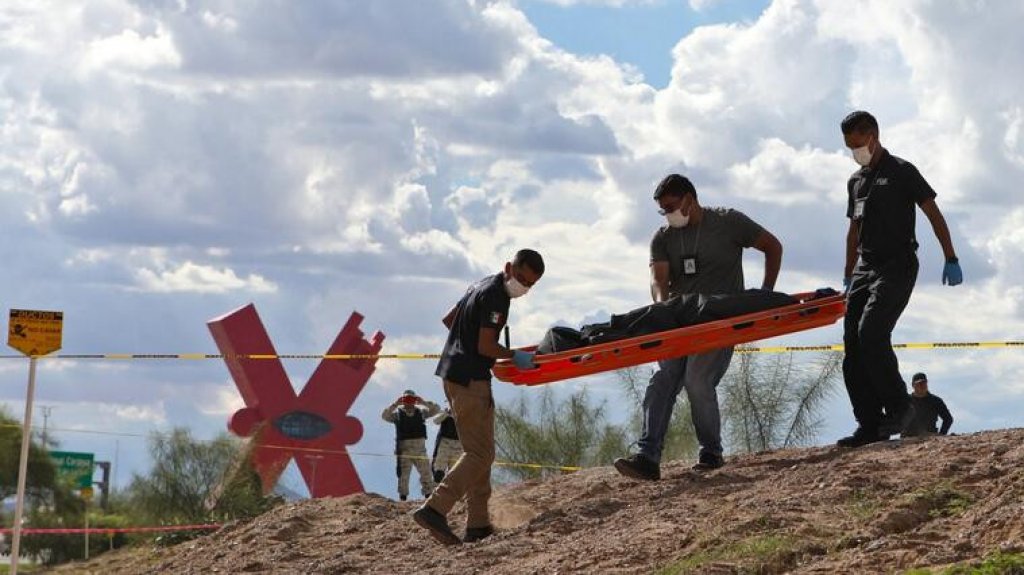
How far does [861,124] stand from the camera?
10562mm

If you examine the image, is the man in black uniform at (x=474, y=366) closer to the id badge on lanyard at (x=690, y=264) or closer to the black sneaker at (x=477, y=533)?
the black sneaker at (x=477, y=533)

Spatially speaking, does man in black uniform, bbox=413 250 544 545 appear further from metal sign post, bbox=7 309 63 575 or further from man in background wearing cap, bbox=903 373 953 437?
man in background wearing cap, bbox=903 373 953 437

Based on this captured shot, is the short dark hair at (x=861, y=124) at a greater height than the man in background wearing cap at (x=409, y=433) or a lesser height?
greater

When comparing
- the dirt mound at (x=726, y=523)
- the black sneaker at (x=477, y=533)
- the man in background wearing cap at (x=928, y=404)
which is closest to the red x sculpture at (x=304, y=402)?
the man in background wearing cap at (x=928, y=404)

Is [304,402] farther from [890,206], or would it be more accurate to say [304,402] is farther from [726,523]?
[726,523]

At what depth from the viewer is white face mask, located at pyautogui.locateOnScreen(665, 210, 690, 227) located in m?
11.0

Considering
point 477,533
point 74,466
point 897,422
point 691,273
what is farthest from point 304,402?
point 897,422

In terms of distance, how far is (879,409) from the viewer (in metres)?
10.9

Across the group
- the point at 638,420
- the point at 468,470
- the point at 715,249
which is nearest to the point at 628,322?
the point at 715,249

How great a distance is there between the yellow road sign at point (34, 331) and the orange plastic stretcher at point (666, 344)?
13.6 ft

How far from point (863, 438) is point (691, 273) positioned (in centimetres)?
156

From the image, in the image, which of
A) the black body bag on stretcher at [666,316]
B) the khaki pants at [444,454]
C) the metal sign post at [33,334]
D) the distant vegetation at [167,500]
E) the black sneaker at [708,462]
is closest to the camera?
the black body bag on stretcher at [666,316]

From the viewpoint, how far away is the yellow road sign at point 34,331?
42.5ft

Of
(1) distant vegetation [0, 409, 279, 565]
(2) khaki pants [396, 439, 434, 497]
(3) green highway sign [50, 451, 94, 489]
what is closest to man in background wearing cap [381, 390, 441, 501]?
(2) khaki pants [396, 439, 434, 497]
